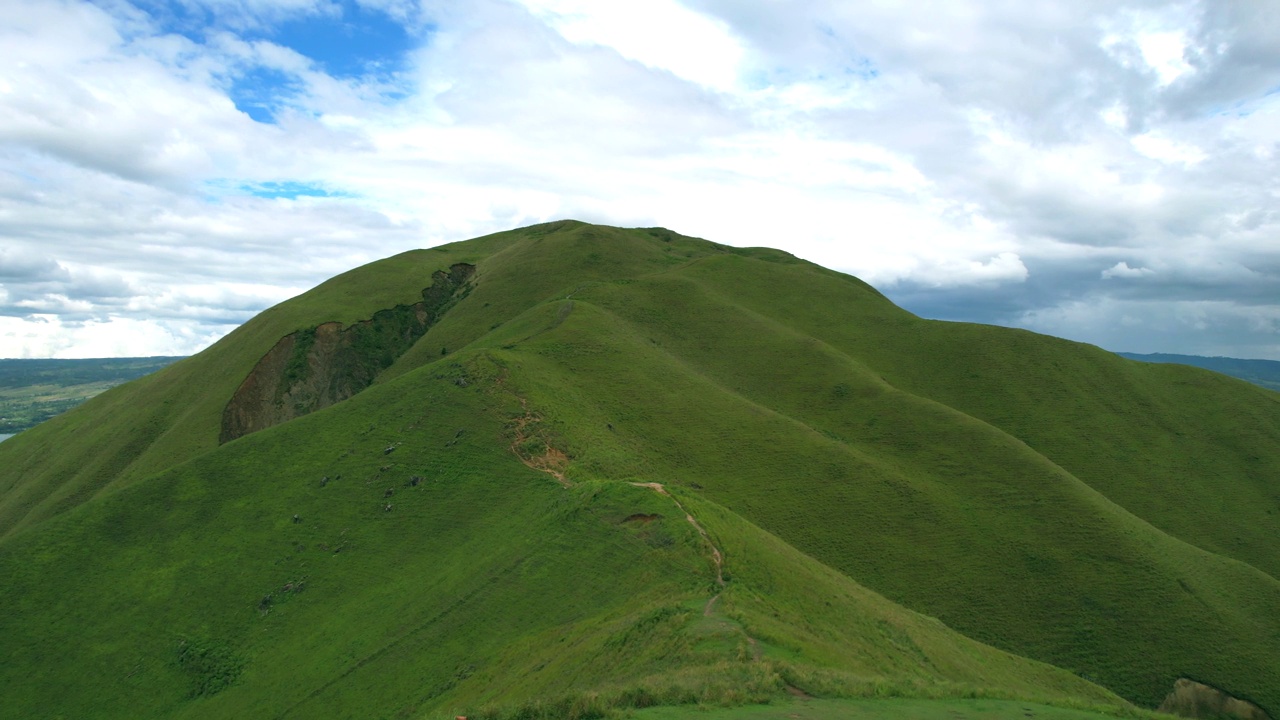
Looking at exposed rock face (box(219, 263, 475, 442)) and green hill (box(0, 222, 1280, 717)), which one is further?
exposed rock face (box(219, 263, 475, 442))

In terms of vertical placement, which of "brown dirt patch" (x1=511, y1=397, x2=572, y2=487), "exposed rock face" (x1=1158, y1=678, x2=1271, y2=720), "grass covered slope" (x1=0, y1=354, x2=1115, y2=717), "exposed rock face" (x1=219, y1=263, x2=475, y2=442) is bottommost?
"exposed rock face" (x1=1158, y1=678, x2=1271, y2=720)

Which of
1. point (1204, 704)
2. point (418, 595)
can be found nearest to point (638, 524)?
point (418, 595)

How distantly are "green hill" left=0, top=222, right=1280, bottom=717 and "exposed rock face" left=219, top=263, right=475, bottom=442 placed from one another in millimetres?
419

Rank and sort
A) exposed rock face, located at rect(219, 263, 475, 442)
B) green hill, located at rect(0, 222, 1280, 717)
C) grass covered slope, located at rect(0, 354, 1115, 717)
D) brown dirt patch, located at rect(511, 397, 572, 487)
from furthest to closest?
exposed rock face, located at rect(219, 263, 475, 442) → brown dirt patch, located at rect(511, 397, 572, 487) → green hill, located at rect(0, 222, 1280, 717) → grass covered slope, located at rect(0, 354, 1115, 717)

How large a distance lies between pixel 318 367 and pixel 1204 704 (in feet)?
292

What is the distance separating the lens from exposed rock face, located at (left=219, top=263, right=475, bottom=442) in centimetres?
8306

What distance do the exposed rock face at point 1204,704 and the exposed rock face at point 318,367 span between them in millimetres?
83012

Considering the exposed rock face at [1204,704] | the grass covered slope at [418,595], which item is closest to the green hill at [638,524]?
the grass covered slope at [418,595]

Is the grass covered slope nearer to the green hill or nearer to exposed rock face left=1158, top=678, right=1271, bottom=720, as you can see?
the green hill

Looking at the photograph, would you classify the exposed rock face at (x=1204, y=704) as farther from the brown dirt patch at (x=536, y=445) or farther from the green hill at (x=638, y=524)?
the brown dirt patch at (x=536, y=445)

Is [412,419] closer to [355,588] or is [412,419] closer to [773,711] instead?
[355,588]

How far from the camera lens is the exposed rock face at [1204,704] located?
42.2m

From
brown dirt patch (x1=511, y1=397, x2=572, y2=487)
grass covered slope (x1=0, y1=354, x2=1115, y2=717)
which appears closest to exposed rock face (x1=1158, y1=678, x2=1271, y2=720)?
grass covered slope (x1=0, y1=354, x2=1115, y2=717)

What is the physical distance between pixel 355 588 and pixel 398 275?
261ft
